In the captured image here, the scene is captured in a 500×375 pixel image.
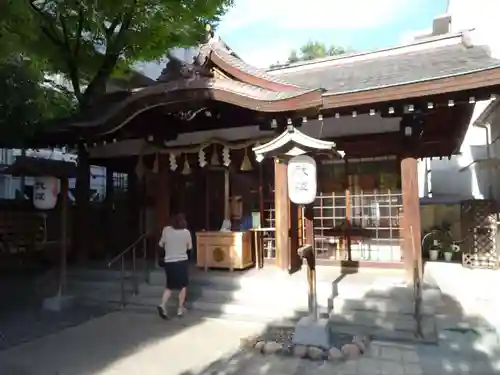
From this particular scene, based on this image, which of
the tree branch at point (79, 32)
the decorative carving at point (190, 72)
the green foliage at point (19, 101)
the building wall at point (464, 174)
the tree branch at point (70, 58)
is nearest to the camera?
the decorative carving at point (190, 72)

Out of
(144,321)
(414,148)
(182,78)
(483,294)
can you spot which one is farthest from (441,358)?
(182,78)

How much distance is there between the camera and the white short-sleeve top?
23.8 feet

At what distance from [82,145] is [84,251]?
2.70 meters

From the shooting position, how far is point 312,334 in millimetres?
5645

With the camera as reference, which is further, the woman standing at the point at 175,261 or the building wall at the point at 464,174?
the building wall at the point at 464,174

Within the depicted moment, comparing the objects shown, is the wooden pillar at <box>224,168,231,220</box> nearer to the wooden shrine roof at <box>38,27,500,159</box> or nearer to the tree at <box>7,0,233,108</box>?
the wooden shrine roof at <box>38,27,500,159</box>

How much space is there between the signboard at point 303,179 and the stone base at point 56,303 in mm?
5443

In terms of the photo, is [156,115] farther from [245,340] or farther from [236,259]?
[245,340]

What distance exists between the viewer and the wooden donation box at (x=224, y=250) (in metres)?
9.07

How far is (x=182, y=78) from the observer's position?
809 centimetres

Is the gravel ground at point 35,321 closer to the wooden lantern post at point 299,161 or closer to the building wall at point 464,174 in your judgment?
the wooden lantern post at point 299,161

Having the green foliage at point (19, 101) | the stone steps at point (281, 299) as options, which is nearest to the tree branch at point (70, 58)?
the green foliage at point (19, 101)

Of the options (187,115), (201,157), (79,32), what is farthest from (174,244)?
(79,32)

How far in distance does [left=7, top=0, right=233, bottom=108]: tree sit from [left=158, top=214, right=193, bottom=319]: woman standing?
490 cm
